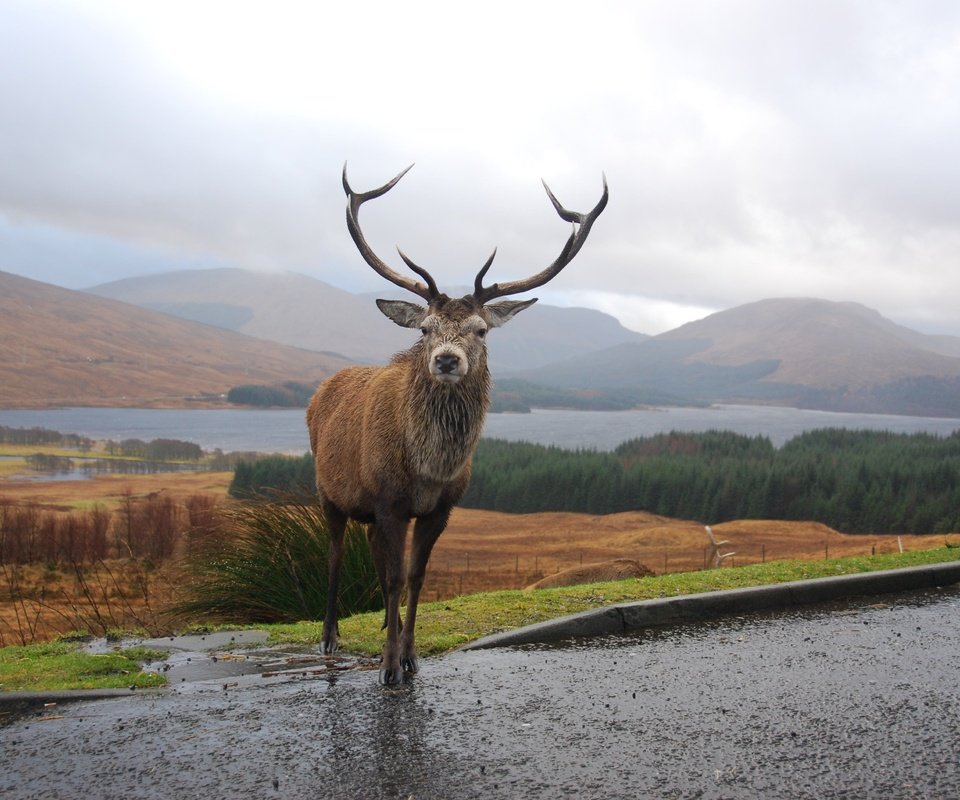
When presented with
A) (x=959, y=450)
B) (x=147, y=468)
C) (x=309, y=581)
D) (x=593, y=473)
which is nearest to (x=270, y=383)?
(x=147, y=468)

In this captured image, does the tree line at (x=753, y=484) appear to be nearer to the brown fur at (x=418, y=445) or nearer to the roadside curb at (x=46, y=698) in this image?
the brown fur at (x=418, y=445)

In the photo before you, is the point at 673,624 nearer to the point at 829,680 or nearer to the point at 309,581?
the point at 829,680

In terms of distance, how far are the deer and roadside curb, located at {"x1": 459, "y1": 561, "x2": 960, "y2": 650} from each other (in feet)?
3.57

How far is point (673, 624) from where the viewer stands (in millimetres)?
7703

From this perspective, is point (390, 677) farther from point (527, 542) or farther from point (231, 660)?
point (527, 542)

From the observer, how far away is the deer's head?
19.7 ft

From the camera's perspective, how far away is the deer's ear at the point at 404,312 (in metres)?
6.60

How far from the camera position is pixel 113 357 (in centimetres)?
10656

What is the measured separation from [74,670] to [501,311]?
416 cm

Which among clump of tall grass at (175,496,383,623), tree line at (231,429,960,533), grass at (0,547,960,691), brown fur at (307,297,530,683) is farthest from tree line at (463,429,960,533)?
brown fur at (307,297,530,683)

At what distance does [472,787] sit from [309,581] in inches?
245

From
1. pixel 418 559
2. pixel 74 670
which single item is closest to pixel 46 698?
pixel 74 670

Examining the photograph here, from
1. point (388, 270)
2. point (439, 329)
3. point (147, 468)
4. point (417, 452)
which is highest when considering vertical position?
point (388, 270)

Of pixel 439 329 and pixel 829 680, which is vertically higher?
pixel 439 329
